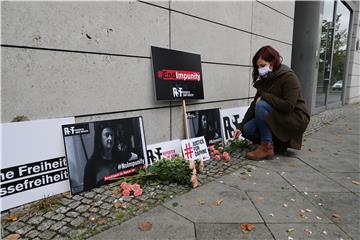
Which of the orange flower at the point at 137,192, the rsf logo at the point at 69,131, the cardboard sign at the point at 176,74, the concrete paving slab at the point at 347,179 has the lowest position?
the concrete paving slab at the point at 347,179

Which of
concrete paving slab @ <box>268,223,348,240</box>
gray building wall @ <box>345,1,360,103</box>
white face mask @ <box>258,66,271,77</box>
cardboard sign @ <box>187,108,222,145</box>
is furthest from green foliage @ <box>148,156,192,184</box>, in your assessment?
gray building wall @ <box>345,1,360,103</box>

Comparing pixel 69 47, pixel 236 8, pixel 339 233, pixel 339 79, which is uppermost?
pixel 236 8

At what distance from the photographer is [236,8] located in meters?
4.69

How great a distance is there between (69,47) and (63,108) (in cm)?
58

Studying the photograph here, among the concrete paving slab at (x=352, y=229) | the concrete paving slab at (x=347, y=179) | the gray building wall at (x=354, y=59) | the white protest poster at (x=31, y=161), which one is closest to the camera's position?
the concrete paving slab at (x=352, y=229)

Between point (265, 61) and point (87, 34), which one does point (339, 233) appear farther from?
point (87, 34)

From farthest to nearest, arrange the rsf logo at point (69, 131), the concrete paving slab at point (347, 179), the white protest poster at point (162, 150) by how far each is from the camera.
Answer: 1. the white protest poster at point (162, 150)
2. the concrete paving slab at point (347, 179)
3. the rsf logo at point (69, 131)

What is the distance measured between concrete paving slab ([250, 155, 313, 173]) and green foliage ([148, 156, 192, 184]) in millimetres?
1254

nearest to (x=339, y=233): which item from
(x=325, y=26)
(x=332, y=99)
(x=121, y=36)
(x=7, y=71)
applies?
(x=121, y=36)

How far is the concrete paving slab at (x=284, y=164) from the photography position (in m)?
3.56

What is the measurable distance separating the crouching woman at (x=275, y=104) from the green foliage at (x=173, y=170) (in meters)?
1.34

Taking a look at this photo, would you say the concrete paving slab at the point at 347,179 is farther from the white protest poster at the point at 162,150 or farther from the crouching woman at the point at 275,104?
the white protest poster at the point at 162,150

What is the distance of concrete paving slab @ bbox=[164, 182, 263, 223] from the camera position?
2.25 meters

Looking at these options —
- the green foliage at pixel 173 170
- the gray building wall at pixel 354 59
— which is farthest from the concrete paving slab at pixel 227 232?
the gray building wall at pixel 354 59
